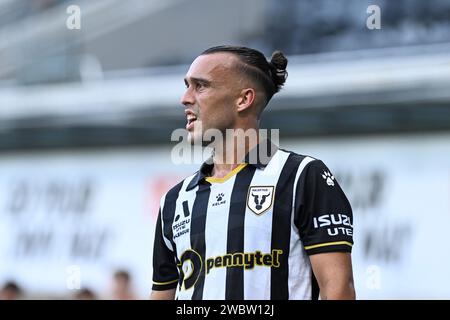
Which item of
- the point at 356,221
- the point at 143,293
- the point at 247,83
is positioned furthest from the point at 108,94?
the point at 247,83

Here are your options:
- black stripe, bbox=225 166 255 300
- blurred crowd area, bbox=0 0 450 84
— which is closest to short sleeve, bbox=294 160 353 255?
black stripe, bbox=225 166 255 300

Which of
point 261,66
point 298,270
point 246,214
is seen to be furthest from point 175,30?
point 298,270

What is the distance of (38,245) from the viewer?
12.9 m

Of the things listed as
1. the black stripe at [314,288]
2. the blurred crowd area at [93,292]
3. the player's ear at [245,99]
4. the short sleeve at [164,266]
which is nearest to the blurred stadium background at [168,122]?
the blurred crowd area at [93,292]

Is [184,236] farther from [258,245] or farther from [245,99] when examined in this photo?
[245,99]

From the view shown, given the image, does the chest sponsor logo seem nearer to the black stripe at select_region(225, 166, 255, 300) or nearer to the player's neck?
the black stripe at select_region(225, 166, 255, 300)

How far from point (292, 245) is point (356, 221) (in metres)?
7.87

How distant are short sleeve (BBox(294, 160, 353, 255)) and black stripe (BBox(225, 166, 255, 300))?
183mm

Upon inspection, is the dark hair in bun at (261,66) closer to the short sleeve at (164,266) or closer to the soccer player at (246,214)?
the soccer player at (246,214)

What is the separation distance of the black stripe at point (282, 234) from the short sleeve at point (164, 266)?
18.8 inches

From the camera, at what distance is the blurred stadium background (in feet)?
36.2

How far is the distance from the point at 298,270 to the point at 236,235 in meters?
0.23

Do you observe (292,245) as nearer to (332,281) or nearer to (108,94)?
(332,281)
